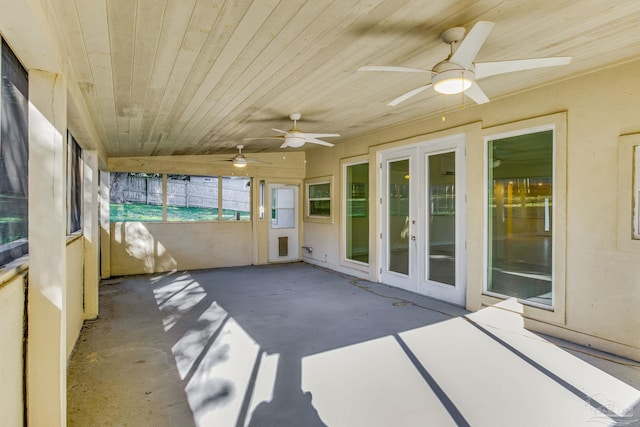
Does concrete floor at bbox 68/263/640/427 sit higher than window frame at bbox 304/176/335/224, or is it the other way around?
window frame at bbox 304/176/335/224

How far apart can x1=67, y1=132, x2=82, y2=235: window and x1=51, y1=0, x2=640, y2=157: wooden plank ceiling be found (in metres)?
0.41

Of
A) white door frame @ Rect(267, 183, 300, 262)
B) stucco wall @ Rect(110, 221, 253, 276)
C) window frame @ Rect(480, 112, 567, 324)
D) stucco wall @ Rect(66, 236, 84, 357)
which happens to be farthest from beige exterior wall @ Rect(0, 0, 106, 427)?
white door frame @ Rect(267, 183, 300, 262)

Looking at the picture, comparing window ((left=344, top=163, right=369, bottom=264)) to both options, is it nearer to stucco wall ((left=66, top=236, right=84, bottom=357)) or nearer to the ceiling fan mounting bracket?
the ceiling fan mounting bracket

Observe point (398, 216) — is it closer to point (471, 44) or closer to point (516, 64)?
point (516, 64)

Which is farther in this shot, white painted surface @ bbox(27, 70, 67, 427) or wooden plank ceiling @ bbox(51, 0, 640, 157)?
wooden plank ceiling @ bbox(51, 0, 640, 157)

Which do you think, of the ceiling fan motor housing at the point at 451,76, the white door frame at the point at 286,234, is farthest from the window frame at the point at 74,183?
the white door frame at the point at 286,234

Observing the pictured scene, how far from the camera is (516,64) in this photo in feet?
8.35

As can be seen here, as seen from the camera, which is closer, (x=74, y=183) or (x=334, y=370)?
(x=334, y=370)

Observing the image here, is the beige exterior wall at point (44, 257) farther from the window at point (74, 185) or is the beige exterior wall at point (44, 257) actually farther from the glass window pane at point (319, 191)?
the glass window pane at point (319, 191)

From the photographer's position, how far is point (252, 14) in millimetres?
2139

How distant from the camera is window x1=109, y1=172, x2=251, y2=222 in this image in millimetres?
7074

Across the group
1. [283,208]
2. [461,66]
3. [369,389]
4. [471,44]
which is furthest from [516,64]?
[283,208]

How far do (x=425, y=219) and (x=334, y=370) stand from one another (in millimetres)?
3152

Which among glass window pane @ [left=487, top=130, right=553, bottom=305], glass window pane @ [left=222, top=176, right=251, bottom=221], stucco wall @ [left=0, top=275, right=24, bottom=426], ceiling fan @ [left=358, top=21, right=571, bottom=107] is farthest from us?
glass window pane @ [left=222, top=176, right=251, bottom=221]
